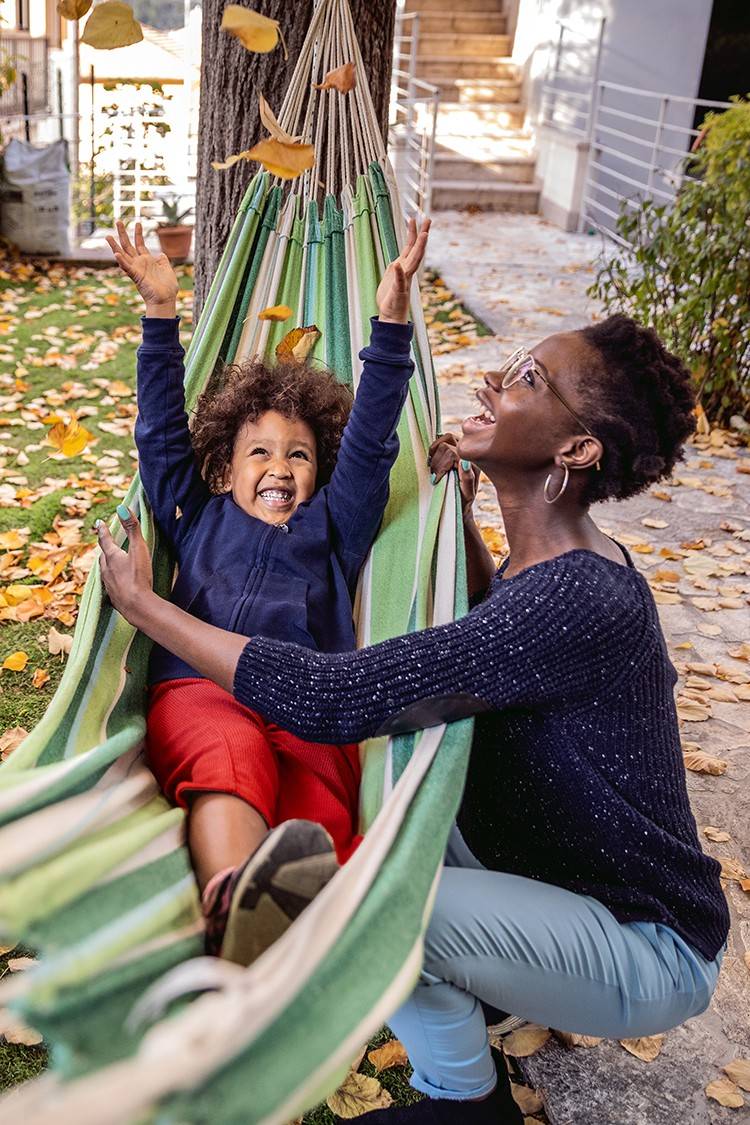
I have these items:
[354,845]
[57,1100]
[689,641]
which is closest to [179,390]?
[354,845]

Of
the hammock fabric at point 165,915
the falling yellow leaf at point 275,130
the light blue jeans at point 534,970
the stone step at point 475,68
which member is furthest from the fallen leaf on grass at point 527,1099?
the stone step at point 475,68

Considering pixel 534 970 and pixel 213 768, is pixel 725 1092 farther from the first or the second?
pixel 213 768

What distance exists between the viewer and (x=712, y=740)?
2.44 metres

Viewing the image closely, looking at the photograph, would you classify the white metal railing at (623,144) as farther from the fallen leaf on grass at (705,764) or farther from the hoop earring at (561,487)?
the hoop earring at (561,487)

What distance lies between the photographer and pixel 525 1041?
167cm

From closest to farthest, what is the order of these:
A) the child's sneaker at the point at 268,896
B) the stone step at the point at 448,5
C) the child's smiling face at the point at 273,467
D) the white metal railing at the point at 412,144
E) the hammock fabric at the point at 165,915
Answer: the hammock fabric at the point at 165,915 → the child's sneaker at the point at 268,896 → the child's smiling face at the point at 273,467 → the white metal railing at the point at 412,144 → the stone step at the point at 448,5

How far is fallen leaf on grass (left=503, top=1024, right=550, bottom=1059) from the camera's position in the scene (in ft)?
5.42

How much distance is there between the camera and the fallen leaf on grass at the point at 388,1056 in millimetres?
1619

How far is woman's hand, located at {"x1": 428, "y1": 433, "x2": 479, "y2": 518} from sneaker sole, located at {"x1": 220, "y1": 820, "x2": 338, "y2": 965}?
913 mm

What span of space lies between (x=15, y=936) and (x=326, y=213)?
5.97 ft

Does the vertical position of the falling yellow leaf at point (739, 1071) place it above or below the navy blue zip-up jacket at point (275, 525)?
below

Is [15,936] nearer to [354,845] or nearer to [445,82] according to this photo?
[354,845]

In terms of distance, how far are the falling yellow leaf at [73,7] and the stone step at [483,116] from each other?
8515mm

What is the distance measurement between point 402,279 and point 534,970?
3.46 feet
